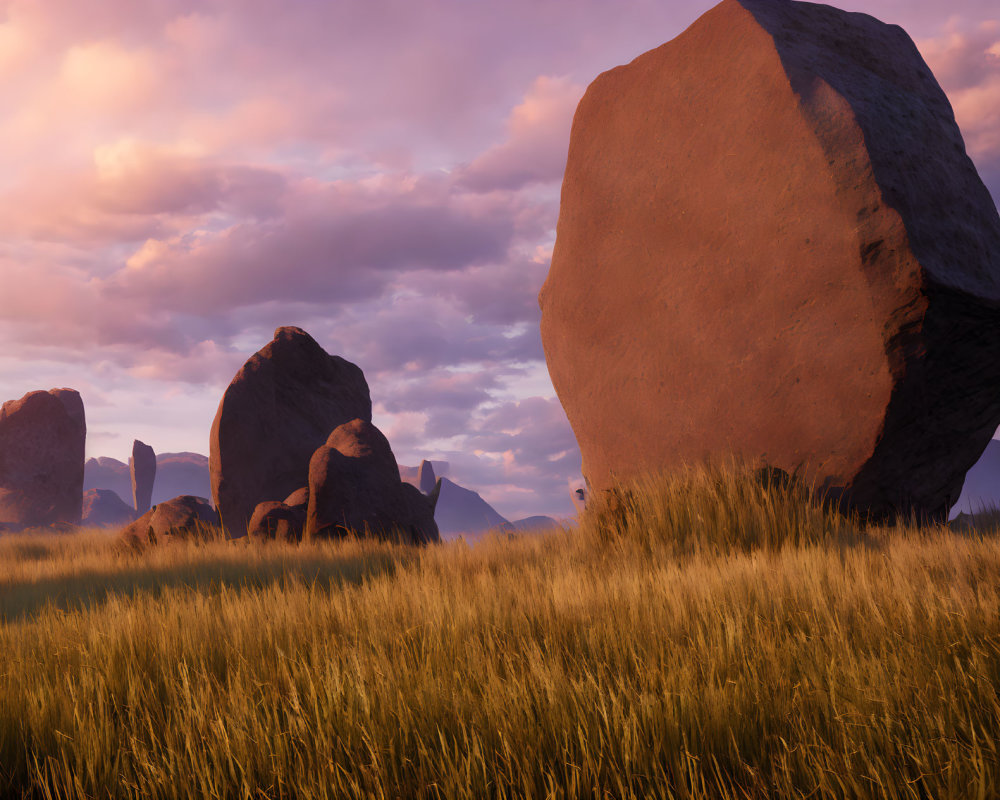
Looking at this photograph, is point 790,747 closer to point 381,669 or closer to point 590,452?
point 381,669

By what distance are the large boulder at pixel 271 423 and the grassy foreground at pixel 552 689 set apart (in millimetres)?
6449

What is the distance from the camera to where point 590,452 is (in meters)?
5.38

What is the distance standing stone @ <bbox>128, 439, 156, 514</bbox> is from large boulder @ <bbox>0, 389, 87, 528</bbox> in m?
27.2

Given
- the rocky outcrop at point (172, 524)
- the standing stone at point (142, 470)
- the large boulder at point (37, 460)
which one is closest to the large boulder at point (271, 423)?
the rocky outcrop at point (172, 524)

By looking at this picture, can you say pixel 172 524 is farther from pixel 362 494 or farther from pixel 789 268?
pixel 789 268

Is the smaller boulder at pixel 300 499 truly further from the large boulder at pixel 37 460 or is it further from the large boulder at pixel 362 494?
the large boulder at pixel 37 460

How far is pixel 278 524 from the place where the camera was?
25.0 ft

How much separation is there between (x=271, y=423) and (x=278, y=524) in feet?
9.10

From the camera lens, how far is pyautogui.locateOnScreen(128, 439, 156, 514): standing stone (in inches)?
2202

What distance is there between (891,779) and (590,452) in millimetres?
4095

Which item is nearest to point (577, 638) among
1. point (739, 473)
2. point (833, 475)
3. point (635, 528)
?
point (635, 528)

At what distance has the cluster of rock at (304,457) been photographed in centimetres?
764

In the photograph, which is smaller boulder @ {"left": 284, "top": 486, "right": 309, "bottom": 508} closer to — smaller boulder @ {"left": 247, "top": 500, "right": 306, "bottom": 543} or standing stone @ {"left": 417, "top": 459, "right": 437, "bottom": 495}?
smaller boulder @ {"left": 247, "top": 500, "right": 306, "bottom": 543}

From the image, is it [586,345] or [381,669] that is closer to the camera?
[381,669]
